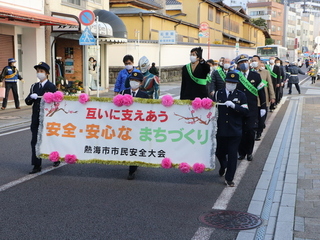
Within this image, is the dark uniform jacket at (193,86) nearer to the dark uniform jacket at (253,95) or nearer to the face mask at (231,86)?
the dark uniform jacket at (253,95)

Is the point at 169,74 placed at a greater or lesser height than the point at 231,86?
lesser

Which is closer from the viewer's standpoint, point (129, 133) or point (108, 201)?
point (108, 201)

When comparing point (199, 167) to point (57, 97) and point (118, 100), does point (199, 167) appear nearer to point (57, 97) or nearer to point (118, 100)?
point (118, 100)

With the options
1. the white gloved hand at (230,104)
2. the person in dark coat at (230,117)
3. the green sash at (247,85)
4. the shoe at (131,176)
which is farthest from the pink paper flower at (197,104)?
the green sash at (247,85)

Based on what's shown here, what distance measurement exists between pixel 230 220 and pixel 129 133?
2306mm

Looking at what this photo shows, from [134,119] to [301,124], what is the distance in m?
8.18

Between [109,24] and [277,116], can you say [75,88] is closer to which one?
[109,24]

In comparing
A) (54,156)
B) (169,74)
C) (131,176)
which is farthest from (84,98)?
(169,74)

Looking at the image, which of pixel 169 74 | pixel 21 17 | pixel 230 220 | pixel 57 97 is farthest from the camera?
pixel 169 74

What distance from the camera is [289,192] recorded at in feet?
21.1

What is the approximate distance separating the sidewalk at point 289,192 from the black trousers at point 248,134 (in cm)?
47

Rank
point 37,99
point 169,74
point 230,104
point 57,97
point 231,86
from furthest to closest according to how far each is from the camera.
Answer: point 169,74 < point 37,99 < point 57,97 < point 231,86 < point 230,104

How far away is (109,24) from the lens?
81.3ft

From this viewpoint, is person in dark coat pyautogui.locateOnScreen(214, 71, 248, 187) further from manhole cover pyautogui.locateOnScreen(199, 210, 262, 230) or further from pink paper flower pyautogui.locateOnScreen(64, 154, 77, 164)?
pink paper flower pyautogui.locateOnScreen(64, 154, 77, 164)
